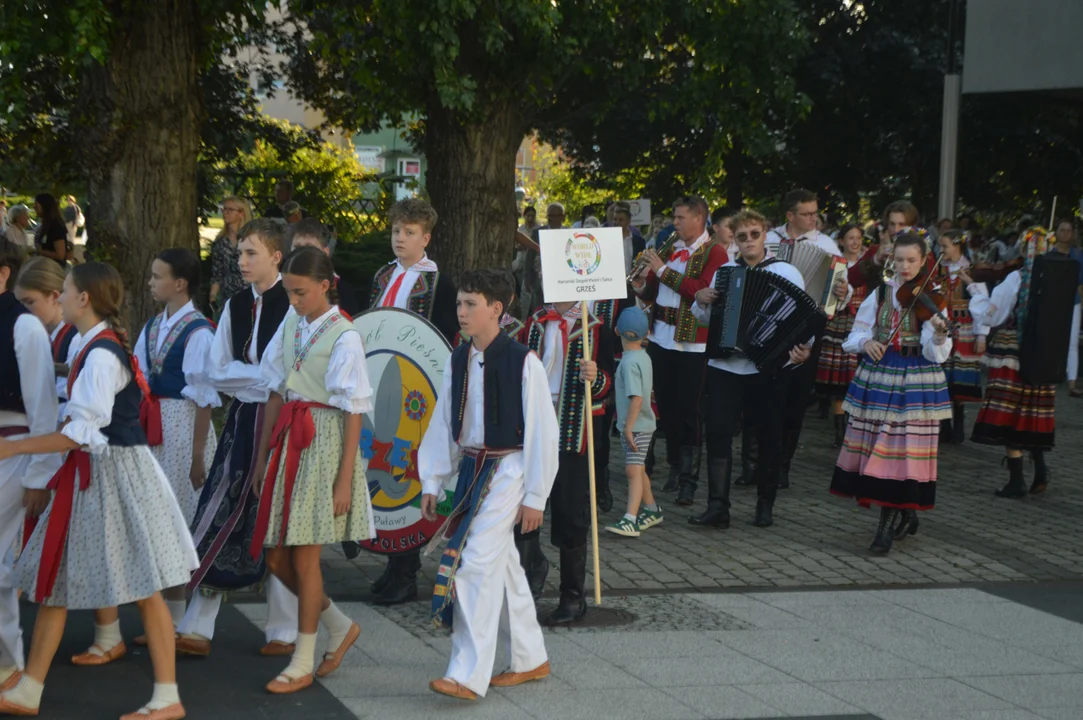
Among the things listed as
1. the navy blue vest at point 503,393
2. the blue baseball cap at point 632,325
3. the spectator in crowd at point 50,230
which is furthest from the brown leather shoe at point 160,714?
the spectator in crowd at point 50,230

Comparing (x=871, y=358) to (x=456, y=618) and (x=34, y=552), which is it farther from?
(x=34, y=552)

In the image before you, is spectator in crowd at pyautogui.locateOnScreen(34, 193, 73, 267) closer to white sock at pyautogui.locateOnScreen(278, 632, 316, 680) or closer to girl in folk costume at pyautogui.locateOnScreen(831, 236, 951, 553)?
girl in folk costume at pyautogui.locateOnScreen(831, 236, 951, 553)

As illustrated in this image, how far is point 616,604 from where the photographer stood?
709 cm

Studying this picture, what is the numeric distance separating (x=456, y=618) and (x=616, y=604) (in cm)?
182

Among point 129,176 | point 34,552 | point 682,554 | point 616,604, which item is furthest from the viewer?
point 129,176

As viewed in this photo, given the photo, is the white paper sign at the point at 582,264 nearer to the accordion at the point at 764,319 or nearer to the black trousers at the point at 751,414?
the accordion at the point at 764,319

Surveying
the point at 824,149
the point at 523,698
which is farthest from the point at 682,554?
the point at 824,149

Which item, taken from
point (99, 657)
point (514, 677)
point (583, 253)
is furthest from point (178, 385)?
point (583, 253)

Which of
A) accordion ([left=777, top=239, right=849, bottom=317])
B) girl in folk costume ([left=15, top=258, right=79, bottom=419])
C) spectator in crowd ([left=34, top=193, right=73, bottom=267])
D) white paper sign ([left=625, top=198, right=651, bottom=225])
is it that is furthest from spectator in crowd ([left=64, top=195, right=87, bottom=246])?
girl in folk costume ([left=15, top=258, right=79, bottom=419])

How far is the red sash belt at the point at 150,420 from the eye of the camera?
5.48m

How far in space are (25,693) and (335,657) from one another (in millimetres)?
1207

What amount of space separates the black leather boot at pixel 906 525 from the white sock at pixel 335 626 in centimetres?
423

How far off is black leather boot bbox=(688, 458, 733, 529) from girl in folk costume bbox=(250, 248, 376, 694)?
374cm

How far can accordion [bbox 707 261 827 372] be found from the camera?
8836 mm
